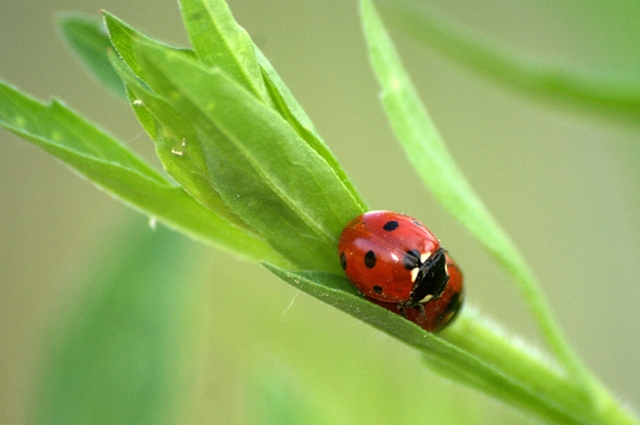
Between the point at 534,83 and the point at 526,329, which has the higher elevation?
the point at 534,83

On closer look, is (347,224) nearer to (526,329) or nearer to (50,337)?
(50,337)

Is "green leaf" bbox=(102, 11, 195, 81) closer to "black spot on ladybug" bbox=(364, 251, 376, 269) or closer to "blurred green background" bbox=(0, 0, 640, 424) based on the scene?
"black spot on ladybug" bbox=(364, 251, 376, 269)

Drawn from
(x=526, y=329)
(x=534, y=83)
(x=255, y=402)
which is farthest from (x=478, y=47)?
(x=526, y=329)

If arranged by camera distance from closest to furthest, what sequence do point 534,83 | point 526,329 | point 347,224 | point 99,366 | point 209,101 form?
point 209,101, point 347,224, point 99,366, point 534,83, point 526,329

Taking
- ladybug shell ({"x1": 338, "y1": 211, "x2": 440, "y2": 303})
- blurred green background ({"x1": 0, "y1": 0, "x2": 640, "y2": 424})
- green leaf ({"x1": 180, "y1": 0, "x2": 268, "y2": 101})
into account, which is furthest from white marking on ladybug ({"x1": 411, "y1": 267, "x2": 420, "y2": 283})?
blurred green background ({"x1": 0, "y1": 0, "x2": 640, "y2": 424})

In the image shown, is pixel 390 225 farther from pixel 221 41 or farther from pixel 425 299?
pixel 221 41

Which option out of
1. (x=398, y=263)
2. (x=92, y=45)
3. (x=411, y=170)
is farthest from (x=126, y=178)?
(x=411, y=170)
